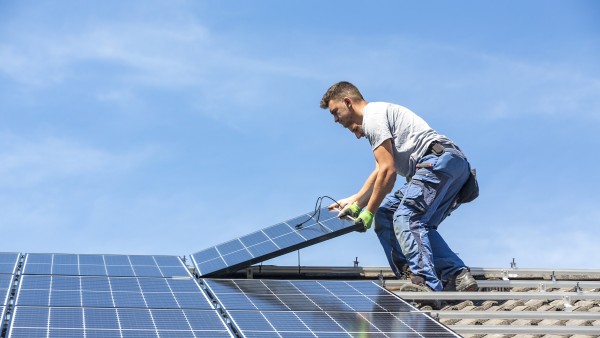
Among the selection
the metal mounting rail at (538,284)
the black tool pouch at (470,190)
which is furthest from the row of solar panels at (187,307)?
the black tool pouch at (470,190)

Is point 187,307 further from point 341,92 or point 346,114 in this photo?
point 341,92

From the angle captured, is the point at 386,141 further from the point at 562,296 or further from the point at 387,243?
the point at 562,296

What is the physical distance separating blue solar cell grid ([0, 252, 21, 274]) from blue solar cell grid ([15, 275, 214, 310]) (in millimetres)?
376

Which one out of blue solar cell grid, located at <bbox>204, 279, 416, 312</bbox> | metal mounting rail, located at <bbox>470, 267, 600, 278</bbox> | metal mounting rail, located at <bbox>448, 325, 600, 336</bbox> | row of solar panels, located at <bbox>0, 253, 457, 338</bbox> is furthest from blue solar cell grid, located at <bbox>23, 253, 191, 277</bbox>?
metal mounting rail, located at <bbox>470, 267, 600, 278</bbox>

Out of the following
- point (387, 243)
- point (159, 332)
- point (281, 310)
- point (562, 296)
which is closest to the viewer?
point (159, 332)

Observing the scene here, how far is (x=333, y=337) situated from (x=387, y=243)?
137 inches

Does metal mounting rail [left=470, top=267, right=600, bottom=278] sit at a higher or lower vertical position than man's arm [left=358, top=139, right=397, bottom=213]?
lower

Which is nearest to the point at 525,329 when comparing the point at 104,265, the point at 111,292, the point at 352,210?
the point at 352,210

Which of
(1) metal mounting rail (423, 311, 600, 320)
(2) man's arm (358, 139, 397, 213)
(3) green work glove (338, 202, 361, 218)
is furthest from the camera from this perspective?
(3) green work glove (338, 202, 361, 218)

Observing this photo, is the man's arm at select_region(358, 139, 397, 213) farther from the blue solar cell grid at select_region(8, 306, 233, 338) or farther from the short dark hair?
the blue solar cell grid at select_region(8, 306, 233, 338)

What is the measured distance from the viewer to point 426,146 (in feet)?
41.5

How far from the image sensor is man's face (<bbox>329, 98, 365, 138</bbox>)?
42.3ft

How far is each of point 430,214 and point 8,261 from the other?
4947 millimetres

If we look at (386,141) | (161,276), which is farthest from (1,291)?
(386,141)
